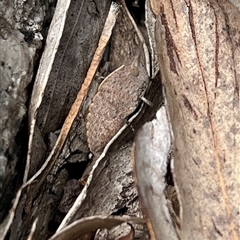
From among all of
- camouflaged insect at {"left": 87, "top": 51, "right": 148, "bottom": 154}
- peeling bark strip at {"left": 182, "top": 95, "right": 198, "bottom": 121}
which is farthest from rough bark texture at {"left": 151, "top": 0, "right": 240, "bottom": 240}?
camouflaged insect at {"left": 87, "top": 51, "right": 148, "bottom": 154}

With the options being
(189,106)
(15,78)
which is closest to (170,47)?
(189,106)

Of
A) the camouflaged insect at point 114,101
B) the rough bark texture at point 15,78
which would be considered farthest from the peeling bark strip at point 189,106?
the rough bark texture at point 15,78

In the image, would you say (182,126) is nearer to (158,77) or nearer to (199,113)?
(199,113)

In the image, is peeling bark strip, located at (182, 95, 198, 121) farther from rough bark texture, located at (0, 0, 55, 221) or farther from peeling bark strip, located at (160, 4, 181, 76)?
rough bark texture, located at (0, 0, 55, 221)

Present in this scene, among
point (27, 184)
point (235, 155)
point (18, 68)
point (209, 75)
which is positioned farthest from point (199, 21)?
point (27, 184)

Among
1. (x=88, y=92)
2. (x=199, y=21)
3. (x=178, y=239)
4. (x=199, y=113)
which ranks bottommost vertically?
(x=178, y=239)

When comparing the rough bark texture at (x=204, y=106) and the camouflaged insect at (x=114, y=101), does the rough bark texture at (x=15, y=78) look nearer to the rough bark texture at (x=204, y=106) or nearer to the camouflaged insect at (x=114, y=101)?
the camouflaged insect at (x=114, y=101)
